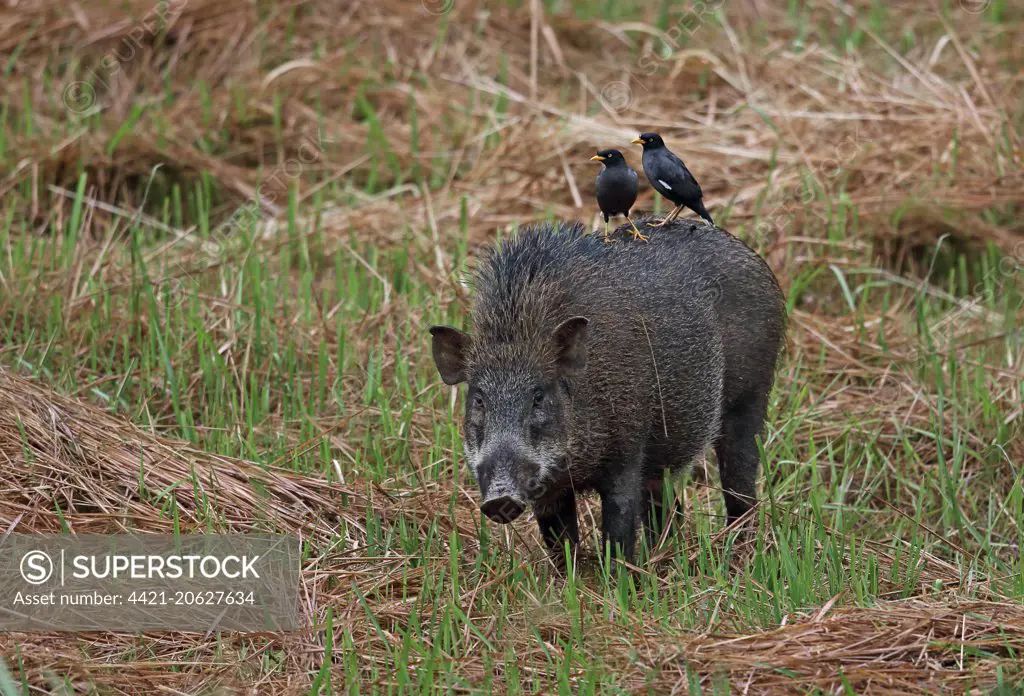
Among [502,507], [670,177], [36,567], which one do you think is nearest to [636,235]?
[670,177]

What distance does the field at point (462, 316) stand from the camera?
13.5ft

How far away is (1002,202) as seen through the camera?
823 cm

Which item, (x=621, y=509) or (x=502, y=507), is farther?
(x=621, y=509)

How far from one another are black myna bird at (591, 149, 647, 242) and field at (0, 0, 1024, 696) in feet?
2.69

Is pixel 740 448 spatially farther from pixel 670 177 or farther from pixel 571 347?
pixel 670 177

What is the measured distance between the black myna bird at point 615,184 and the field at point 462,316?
0.82 metres

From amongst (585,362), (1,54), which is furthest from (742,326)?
(1,54)

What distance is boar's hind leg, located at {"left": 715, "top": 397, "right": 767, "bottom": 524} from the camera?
5.60 m

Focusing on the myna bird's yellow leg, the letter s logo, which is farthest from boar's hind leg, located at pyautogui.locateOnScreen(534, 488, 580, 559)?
the letter s logo

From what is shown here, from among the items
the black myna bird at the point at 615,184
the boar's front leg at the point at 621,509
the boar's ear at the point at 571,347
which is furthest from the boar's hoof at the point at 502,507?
the black myna bird at the point at 615,184

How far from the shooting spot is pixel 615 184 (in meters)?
4.48

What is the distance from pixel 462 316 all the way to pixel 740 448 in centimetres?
170

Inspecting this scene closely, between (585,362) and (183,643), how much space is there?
4.92ft

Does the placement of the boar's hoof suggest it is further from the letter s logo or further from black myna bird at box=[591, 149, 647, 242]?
the letter s logo
